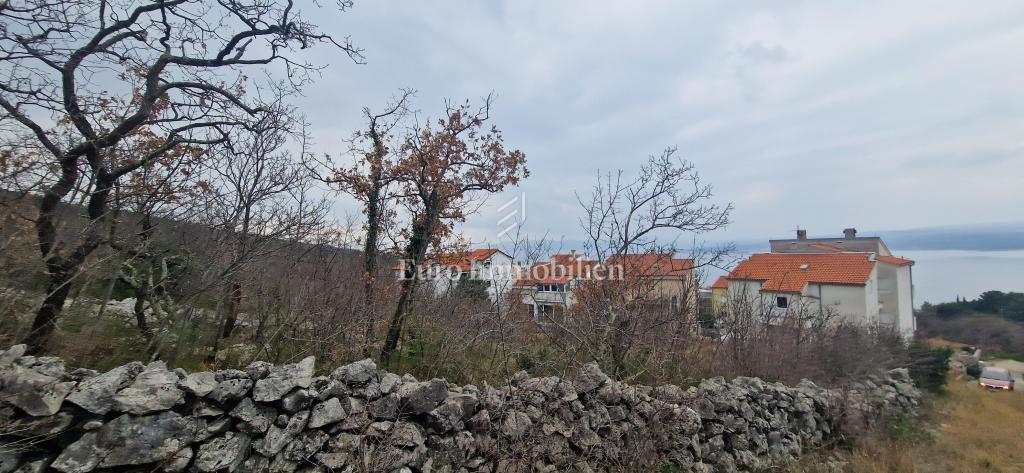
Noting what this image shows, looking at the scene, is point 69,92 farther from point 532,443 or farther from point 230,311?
point 532,443

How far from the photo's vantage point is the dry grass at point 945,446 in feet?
19.4

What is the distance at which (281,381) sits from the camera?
3248 millimetres

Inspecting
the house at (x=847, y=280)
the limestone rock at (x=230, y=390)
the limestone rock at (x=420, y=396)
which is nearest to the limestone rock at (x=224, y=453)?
the limestone rock at (x=230, y=390)

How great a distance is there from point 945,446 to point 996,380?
14857mm

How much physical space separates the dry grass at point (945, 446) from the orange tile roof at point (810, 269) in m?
6.99

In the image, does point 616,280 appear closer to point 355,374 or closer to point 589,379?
point 589,379

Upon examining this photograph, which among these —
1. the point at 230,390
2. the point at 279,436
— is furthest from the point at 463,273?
the point at 230,390

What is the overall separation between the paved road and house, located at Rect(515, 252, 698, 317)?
19.4m

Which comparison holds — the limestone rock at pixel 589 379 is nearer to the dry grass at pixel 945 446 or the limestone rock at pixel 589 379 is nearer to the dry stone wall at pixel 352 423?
the dry stone wall at pixel 352 423

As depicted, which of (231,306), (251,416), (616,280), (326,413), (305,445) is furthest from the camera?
(616,280)

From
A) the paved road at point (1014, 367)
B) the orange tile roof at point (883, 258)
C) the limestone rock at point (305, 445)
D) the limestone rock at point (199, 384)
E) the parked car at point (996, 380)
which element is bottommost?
the paved road at point (1014, 367)

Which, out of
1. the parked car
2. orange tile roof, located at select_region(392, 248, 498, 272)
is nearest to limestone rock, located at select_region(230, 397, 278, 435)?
orange tile roof, located at select_region(392, 248, 498, 272)

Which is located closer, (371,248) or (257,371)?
(257,371)

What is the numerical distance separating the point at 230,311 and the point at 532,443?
3665mm
